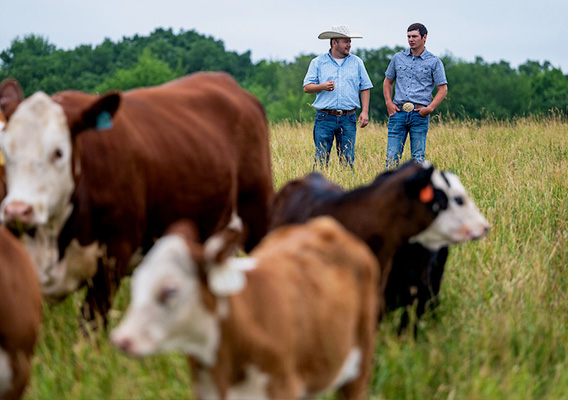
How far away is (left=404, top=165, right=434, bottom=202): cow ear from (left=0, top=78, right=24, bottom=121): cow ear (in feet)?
7.24

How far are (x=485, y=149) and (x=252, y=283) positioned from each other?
8.27 m

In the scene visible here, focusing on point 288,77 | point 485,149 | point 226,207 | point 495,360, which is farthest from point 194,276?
point 288,77

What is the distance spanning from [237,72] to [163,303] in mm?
A: 65923

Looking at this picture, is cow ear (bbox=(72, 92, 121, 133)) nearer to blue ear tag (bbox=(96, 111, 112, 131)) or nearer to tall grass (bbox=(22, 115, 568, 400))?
blue ear tag (bbox=(96, 111, 112, 131))

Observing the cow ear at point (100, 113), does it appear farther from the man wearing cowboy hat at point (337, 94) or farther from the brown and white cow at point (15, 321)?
the man wearing cowboy hat at point (337, 94)

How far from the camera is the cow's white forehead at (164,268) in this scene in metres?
2.21

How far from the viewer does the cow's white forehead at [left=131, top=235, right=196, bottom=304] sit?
2207 millimetres

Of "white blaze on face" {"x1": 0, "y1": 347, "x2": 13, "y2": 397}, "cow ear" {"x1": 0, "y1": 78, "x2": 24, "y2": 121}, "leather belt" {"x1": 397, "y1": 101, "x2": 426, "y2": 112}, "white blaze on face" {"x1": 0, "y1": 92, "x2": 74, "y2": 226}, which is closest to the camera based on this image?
"white blaze on face" {"x1": 0, "y1": 347, "x2": 13, "y2": 397}

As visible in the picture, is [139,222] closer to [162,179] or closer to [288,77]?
[162,179]

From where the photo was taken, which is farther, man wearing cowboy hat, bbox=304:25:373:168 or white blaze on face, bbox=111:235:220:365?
man wearing cowboy hat, bbox=304:25:373:168

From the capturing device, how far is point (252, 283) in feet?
8.13

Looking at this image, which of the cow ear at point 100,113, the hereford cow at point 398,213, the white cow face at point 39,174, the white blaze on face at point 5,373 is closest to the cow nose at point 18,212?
the white cow face at point 39,174

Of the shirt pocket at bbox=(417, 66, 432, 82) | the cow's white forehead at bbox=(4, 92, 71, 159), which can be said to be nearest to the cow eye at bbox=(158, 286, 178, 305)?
the cow's white forehead at bbox=(4, 92, 71, 159)

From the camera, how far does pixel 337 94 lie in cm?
893
